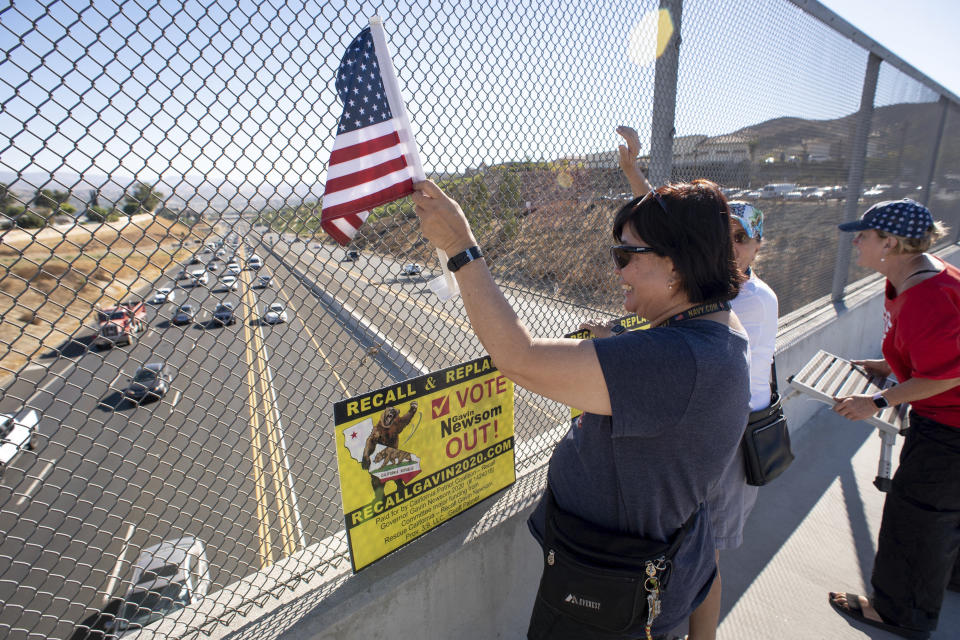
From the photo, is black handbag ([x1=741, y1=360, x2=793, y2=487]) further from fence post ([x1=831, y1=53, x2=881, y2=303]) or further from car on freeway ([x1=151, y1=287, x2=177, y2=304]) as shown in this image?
fence post ([x1=831, y1=53, x2=881, y2=303])

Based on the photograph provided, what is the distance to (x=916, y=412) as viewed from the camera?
2.71 m

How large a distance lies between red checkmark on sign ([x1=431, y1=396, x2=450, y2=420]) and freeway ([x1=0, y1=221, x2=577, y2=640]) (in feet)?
0.93

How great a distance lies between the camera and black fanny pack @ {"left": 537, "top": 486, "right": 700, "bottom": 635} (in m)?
1.49

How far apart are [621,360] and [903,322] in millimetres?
2210

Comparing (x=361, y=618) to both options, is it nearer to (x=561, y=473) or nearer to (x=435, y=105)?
(x=561, y=473)

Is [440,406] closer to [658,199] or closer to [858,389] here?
[658,199]

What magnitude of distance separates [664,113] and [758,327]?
1.62 meters

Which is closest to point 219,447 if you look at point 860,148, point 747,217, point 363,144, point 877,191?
point 363,144

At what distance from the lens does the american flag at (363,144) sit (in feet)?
4.77

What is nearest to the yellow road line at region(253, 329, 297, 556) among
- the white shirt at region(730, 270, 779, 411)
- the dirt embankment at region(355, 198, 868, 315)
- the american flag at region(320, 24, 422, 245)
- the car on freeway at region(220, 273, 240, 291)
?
the car on freeway at region(220, 273, 240, 291)

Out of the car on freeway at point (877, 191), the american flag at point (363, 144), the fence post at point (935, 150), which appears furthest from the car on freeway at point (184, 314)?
the fence post at point (935, 150)

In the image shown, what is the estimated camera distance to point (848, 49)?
4.95 m

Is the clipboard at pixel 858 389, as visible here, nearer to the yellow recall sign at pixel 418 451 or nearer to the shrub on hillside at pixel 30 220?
the yellow recall sign at pixel 418 451

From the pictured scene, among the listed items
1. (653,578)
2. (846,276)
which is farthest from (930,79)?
(653,578)
